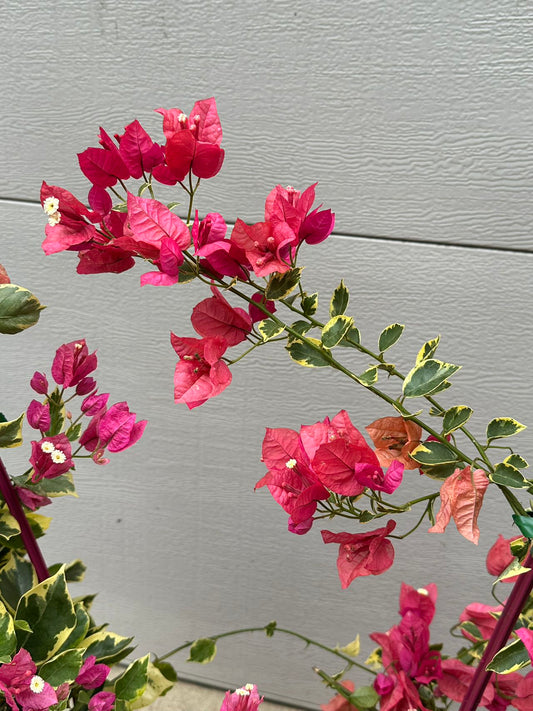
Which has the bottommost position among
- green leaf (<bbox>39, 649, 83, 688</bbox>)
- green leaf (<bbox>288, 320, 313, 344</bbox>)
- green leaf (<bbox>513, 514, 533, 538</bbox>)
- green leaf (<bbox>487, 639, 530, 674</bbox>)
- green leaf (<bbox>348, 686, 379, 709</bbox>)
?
green leaf (<bbox>348, 686, 379, 709</bbox>)

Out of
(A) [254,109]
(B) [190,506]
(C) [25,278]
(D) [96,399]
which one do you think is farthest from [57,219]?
(B) [190,506]

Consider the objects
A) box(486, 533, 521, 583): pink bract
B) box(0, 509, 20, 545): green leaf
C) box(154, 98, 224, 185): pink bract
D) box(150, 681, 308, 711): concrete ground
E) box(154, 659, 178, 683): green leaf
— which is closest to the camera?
box(154, 98, 224, 185): pink bract

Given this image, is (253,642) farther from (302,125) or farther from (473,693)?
(302,125)

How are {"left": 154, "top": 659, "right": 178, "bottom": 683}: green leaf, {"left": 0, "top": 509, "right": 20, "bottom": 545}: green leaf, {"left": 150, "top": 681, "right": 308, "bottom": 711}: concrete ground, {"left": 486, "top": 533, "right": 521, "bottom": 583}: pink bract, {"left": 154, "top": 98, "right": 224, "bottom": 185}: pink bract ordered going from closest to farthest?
{"left": 154, "top": 98, "right": 224, "bottom": 185}: pink bract → {"left": 0, "top": 509, "right": 20, "bottom": 545}: green leaf → {"left": 486, "top": 533, "right": 521, "bottom": 583}: pink bract → {"left": 154, "top": 659, "right": 178, "bottom": 683}: green leaf → {"left": 150, "top": 681, "right": 308, "bottom": 711}: concrete ground

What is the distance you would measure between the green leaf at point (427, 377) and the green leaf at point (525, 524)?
85mm

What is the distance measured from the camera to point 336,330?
0.37 metres

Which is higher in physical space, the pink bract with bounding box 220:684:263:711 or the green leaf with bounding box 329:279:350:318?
the green leaf with bounding box 329:279:350:318

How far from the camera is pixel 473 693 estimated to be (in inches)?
17.5

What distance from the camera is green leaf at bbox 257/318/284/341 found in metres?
0.36

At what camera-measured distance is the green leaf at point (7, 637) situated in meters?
0.39

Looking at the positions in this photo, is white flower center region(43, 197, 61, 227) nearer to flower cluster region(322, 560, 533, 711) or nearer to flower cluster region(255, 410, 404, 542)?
flower cluster region(255, 410, 404, 542)

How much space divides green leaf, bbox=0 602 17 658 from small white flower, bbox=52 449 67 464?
0.10 m

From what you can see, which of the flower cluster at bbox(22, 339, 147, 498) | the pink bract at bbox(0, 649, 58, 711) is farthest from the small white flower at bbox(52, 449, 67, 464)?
the pink bract at bbox(0, 649, 58, 711)

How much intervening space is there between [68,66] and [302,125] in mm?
259
